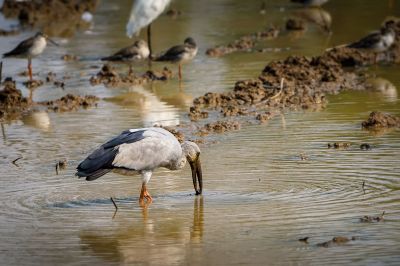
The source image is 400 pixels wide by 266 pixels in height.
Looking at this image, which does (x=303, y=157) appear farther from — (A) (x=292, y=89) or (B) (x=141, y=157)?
(A) (x=292, y=89)

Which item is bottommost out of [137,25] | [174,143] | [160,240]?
[160,240]

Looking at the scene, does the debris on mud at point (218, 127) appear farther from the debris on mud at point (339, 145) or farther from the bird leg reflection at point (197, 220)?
the bird leg reflection at point (197, 220)

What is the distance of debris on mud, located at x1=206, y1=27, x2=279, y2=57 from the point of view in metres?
19.6

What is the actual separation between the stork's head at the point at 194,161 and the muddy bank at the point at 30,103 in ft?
16.5

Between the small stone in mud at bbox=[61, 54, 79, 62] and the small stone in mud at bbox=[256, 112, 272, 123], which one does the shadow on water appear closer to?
the small stone in mud at bbox=[256, 112, 272, 123]

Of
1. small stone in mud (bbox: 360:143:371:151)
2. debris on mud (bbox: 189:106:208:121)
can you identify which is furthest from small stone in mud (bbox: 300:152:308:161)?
debris on mud (bbox: 189:106:208:121)

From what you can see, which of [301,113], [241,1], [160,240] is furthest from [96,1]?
[160,240]

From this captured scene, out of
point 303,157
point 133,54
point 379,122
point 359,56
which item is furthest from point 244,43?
point 303,157

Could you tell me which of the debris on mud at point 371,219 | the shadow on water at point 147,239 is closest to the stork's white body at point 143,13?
the shadow on water at point 147,239

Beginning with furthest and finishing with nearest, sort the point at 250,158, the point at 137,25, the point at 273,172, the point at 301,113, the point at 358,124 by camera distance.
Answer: the point at 137,25 → the point at 301,113 → the point at 358,124 → the point at 250,158 → the point at 273,172

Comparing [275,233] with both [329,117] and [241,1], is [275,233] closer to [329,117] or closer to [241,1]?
[329,117]

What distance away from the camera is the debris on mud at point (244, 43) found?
19.6m

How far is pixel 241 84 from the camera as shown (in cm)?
1547

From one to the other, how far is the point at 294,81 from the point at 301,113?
2.15m
